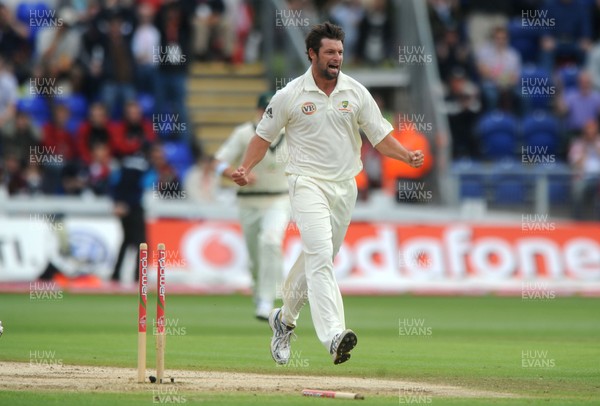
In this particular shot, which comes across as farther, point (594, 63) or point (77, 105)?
point (594, 63)

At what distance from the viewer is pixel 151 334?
17.1 m

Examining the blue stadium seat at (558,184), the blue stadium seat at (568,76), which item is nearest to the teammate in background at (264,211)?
the blue stadium seat at (558,184)

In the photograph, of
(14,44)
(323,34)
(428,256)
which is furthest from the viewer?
(14,44)

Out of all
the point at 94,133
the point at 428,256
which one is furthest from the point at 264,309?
the point at 94,133

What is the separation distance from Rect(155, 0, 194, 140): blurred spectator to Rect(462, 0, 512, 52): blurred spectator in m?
6.42

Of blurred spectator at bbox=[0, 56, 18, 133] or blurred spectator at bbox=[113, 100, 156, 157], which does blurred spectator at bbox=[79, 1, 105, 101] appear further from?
blurred spectator at bbox=[113, 100, 156, 157]

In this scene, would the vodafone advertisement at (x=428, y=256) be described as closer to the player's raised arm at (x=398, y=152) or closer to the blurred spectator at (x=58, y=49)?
the blurred spectator at (x=58, y=49)

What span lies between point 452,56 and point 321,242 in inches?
704

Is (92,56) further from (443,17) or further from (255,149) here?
(255,149)

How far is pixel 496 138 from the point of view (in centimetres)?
2770

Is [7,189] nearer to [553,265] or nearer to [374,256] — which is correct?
[374,256]

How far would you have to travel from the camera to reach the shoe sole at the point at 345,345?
37.2 ft

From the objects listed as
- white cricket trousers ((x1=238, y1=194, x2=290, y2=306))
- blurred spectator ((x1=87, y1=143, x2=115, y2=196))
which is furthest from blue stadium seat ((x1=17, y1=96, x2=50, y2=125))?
white cricket trousers ((x1=238, y1=194, x2=290, y2=306))

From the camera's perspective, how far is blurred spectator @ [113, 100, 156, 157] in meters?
26.5
